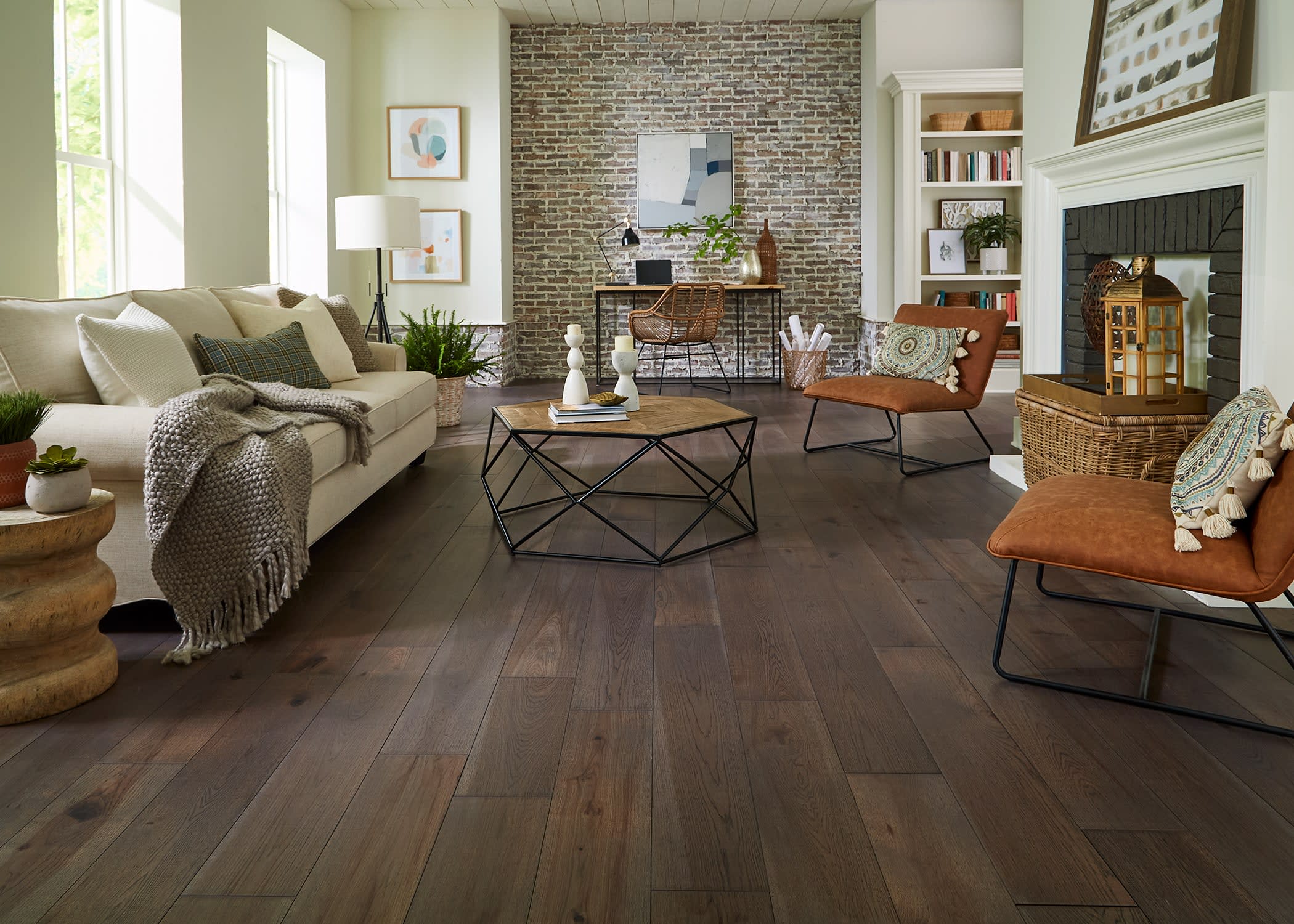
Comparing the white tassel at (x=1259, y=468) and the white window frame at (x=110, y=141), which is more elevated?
the white window frame at (x=110, y=141)

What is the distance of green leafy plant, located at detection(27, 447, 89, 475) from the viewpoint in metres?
2.20

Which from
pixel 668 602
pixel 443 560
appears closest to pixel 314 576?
pixel 443 560

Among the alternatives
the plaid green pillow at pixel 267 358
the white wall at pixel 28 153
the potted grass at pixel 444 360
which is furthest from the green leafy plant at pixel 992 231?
the white wall at pixel 28 153

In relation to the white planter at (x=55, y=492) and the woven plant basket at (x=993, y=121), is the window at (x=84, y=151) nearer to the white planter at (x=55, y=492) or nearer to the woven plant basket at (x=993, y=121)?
the white planter at (x=55, y=492)

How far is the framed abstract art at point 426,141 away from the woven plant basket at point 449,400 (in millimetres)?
2585

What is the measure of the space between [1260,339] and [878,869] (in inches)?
89.0

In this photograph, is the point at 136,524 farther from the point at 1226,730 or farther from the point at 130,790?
the point at 1226,730

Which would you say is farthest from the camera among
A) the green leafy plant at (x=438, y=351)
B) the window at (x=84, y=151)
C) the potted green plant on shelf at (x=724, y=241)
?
the potted green plant on shelf at (x=724, y=241)

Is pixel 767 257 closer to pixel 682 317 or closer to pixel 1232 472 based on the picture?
pixel 682 317

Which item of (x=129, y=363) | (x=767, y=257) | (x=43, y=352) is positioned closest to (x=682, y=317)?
(x=767, y=257)

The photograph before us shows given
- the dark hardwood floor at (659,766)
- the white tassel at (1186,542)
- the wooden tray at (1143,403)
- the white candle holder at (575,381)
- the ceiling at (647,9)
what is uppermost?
the ceiling at (647,9)

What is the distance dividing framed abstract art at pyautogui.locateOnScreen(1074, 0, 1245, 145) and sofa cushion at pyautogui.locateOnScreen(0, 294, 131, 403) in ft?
11.7

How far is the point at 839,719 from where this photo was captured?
217cm

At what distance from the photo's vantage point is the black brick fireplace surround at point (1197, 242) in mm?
3307
